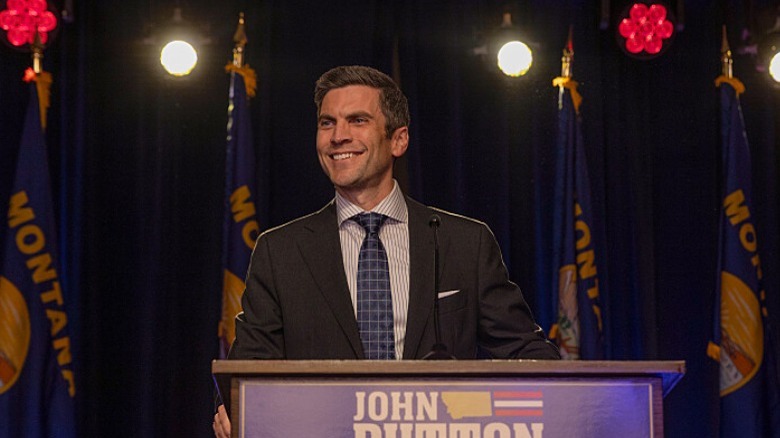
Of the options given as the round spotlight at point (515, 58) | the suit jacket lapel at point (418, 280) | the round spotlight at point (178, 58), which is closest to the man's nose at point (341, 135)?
the suit jacket lapel at point (418, 280)

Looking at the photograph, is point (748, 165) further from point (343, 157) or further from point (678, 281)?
point (343, 157)

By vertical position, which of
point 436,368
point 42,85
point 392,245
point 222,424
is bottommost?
point 222,424

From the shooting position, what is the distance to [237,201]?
494 cm

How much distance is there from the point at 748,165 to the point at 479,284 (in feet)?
9.54

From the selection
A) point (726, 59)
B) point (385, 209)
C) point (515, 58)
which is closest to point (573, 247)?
point (515, 58)

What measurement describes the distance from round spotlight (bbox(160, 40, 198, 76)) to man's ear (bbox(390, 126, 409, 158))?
2149mm

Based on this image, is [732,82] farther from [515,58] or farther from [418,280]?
[418,280]

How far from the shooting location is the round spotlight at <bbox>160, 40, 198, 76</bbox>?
4.90 metres

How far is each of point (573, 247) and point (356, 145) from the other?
2.50m

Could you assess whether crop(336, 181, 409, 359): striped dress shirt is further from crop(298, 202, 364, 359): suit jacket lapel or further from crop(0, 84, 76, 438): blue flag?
crop(0, 84, 76, 438): blue flag

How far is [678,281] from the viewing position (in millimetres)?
5438

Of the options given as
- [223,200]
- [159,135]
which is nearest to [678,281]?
[223,200]

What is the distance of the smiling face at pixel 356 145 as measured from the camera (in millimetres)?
2820

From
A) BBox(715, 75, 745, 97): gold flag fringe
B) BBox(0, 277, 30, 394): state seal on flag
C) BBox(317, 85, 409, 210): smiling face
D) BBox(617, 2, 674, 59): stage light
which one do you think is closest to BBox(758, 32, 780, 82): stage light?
BBox(715, 75, 745, 97): gold flag fringe
